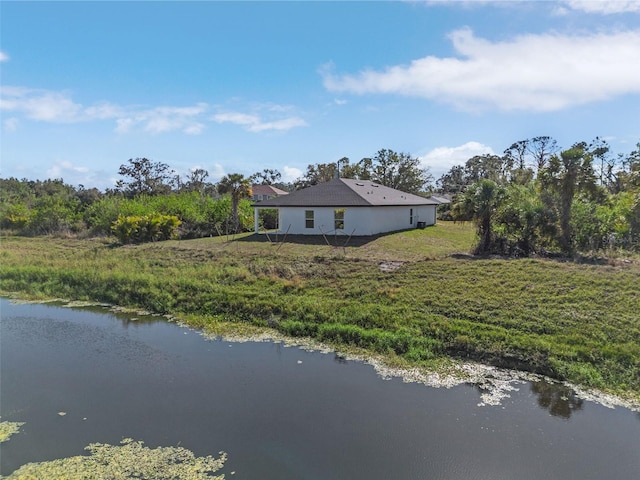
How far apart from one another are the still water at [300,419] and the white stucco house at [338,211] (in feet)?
46.6

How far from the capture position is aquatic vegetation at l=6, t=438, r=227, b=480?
6973 millimetres

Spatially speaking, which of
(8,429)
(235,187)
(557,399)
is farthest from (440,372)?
(235,187)

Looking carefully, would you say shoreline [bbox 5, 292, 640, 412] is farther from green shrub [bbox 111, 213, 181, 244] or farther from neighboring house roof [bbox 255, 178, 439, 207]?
green shrub [bbox 111, 213, 181, 244]

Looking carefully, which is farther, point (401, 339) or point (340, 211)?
point (340, 211)

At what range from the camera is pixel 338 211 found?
25.7m

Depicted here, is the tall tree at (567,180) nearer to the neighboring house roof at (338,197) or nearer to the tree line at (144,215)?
the neighboring house roof at (338,197)

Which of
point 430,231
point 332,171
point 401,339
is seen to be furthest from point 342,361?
point 332,171

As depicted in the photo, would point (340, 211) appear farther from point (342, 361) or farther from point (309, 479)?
point (309, 479)

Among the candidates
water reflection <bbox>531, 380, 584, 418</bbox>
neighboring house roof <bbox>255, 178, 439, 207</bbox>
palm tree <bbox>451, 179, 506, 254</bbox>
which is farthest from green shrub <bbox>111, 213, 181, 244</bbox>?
water reflection <bbox>531, 380, 584, 418</bbox>

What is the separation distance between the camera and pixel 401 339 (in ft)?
39.8

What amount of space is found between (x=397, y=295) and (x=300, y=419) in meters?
7.18

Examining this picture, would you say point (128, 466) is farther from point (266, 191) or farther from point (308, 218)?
point (266, 191)

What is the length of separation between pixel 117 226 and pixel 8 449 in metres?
20.4

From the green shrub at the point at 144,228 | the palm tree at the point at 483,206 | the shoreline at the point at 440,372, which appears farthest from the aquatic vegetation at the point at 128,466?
the green shrub at the point at 144,228
